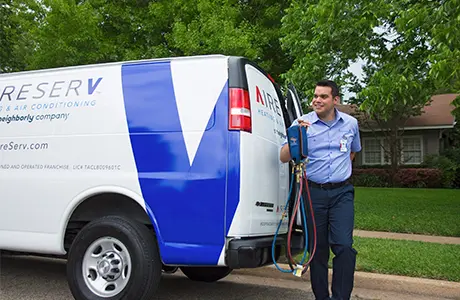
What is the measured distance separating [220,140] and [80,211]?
1581 millimetres

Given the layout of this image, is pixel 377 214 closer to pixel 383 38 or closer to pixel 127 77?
pixel 383 38

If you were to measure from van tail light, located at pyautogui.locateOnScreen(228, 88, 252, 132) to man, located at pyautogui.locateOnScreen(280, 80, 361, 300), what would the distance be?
46 centimetres

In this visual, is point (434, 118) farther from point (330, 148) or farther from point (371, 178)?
point (330, 148)

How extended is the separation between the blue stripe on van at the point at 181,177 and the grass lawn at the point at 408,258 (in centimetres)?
249

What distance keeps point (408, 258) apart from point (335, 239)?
2.49 meters

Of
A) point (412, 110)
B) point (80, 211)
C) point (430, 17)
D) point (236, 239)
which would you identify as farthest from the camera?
point (412, 110)

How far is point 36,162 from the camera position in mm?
4230

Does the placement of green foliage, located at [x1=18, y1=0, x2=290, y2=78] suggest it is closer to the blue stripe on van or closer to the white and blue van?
the white and blue van

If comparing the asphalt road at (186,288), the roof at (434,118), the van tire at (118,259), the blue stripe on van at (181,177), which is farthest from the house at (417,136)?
the van tire at (118,259)

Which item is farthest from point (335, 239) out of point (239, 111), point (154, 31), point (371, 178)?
point (371, 178)

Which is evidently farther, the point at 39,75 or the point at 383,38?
the point at 383,38

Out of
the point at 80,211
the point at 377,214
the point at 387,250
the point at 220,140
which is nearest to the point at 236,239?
the point at 220,140

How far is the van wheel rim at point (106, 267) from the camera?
149 inches

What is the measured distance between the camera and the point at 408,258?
18.8 ft
